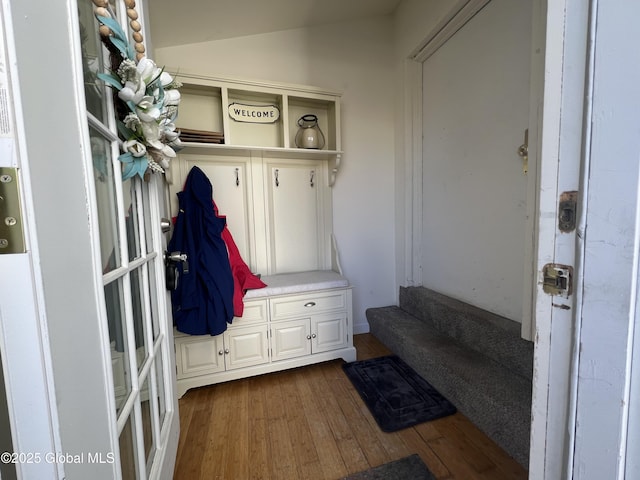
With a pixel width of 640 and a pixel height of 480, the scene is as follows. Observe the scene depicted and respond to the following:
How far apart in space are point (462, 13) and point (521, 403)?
2.23 m

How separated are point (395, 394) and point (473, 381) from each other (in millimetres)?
448

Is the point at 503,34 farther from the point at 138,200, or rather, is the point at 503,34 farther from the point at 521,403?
the point at 138,200

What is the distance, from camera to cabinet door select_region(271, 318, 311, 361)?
5.90ft

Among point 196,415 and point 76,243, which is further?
point 196,415

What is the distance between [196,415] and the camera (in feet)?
4.84

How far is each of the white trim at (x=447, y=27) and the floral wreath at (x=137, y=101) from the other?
1858 millimetres

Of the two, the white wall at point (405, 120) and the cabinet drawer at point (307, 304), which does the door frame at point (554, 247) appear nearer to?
the cabinet drawer at point (307, 304)

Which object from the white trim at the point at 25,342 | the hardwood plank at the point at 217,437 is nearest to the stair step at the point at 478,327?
the hardwood plank at the point at 217,437

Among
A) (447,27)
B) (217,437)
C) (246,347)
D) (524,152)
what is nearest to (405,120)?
(447,27)

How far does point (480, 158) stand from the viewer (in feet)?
5.61

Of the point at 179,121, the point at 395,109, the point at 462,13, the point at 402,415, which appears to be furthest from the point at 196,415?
the point at 462,13

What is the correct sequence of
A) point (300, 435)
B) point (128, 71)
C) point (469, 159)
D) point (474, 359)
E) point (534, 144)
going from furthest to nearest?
point (469, 159)
point (474, 359)
point (300, 435)
point (534, 144)
point (128, 71)

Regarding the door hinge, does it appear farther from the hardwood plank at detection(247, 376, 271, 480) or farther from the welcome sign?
the welcome sign

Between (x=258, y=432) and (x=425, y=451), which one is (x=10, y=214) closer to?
(x=258, y=432)
